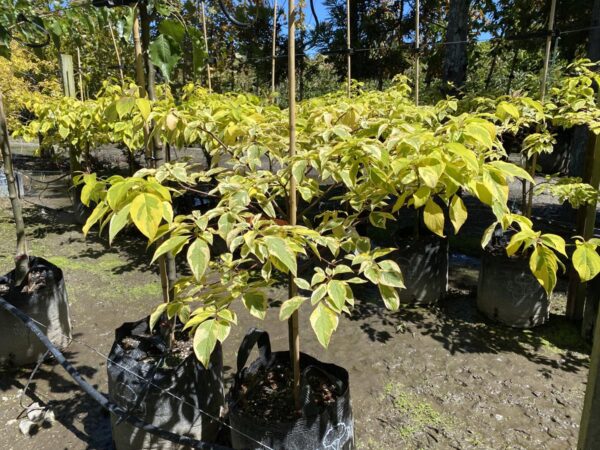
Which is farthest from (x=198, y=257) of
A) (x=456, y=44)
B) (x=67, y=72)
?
(x=456, y=44)

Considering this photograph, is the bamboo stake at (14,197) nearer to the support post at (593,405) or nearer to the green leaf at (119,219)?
the green leaf at (119,219)

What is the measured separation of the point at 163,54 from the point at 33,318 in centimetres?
207

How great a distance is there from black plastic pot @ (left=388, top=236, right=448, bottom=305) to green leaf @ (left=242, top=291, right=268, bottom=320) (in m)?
2.52

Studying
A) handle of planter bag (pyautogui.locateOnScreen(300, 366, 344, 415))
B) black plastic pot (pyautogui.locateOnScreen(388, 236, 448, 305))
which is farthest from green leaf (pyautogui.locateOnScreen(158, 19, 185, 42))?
black plastic pot (pyautogui.locateOnScreen(388, 236, 448, 305))

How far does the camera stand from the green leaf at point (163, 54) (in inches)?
59.1

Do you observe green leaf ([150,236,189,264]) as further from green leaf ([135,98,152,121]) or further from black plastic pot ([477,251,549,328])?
black plastic pot ([477,251,549,328])

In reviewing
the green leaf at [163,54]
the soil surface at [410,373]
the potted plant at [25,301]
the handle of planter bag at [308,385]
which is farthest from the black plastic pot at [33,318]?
the green leaf at [163,54]

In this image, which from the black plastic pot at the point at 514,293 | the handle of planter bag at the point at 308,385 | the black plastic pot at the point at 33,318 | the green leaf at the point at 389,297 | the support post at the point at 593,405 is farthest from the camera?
the black plastic pot at the point at 514,293

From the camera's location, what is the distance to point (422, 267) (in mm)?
3590

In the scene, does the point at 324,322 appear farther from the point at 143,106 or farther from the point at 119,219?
the point at 143,106

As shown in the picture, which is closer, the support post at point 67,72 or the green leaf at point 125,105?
the green leaf at point 125,105

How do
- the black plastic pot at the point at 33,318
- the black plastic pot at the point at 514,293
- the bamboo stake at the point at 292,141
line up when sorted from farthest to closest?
the black plastic pot at the point at 514,293 → the black plastic pot at the point at 33,318 → the bamboo stake at the point at 292,141

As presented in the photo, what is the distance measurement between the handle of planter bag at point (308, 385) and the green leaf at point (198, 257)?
79cm

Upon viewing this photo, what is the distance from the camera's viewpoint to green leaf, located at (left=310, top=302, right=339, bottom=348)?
102cm
